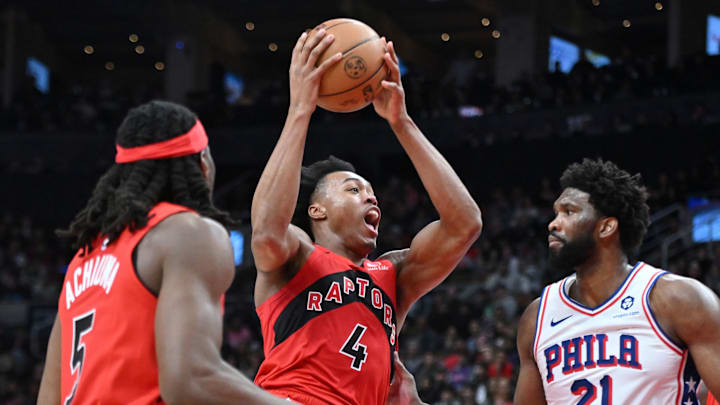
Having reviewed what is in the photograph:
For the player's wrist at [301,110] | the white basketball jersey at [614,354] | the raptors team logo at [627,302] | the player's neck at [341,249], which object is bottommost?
the white basketball jersey at [614,354]

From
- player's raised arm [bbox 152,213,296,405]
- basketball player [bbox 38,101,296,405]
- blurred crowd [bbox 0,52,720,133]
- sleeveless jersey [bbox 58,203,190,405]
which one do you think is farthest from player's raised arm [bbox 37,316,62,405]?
blurred crowd [bbox 0,52,720,133]

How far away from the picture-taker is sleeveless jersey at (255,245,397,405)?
4277mm

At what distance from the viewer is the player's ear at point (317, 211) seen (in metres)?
4.85

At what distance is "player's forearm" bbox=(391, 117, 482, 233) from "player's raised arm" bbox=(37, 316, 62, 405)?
1978 mm

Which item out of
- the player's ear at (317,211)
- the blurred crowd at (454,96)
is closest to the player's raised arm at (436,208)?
the player's ear at (317,211)

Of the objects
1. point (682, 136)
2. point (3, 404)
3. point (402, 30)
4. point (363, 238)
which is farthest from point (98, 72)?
point (363, 238)

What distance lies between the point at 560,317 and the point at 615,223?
1.84ft

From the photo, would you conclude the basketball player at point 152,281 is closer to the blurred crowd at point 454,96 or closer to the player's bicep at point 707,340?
the player's bicep at point 707,340

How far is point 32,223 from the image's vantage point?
78.6ft

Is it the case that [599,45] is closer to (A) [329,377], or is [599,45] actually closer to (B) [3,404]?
(B) [3,404]

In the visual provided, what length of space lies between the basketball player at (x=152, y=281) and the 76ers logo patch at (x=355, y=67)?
4.24 feet

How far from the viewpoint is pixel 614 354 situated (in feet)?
15.2

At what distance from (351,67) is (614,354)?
1851 millimetres

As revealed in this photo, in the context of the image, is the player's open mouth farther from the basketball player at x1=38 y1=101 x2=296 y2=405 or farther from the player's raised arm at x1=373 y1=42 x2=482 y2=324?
the basketball player at x1=38 y1=101 x2=296 y2=405
